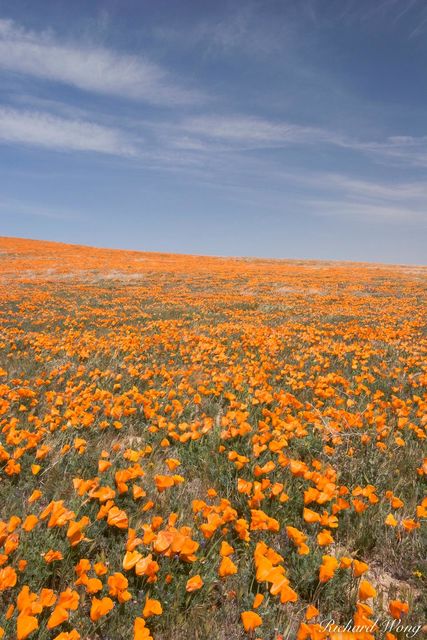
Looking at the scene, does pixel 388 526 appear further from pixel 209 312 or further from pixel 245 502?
pixel 209 312

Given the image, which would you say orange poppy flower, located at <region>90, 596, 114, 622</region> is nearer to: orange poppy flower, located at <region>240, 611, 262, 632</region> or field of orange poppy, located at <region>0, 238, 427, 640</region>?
field of orange poppy, located at <region>0, 238, 427, 640</region>

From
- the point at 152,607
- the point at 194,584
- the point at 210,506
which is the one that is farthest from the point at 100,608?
the point at 210,506

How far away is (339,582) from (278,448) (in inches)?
58.9

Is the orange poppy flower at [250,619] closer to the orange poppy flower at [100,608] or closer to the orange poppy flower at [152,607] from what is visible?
the orange poppy flower at [152,607]

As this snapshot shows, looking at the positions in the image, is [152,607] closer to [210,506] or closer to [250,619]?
[250,619]

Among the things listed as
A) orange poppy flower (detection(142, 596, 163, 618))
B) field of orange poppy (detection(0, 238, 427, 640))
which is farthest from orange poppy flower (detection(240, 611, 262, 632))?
orange poppy flower (detection(142, 596, 163, 618))

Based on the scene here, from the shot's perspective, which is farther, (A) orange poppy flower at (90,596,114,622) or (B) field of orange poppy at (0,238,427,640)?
(B) field of orange poppy at (0,238,427,640)

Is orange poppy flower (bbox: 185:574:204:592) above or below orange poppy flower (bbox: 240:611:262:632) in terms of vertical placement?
below

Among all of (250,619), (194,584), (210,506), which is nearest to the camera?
(250,619)

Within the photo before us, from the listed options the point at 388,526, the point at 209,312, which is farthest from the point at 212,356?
the point at 209,312

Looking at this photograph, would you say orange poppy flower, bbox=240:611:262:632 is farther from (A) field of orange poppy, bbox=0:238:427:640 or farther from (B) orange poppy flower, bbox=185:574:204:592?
(B) orange poppy flower, bbox=185:574:204:592

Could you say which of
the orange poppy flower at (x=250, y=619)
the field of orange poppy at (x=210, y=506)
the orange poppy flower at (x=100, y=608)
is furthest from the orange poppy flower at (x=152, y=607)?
the orange poppy flower at (x=250, y=619)

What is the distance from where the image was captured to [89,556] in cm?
272

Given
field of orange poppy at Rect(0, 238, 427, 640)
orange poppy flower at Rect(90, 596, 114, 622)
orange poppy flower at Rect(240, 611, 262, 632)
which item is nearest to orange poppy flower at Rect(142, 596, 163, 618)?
field of orange poppy at Rect(0, 238, 427, 640)
